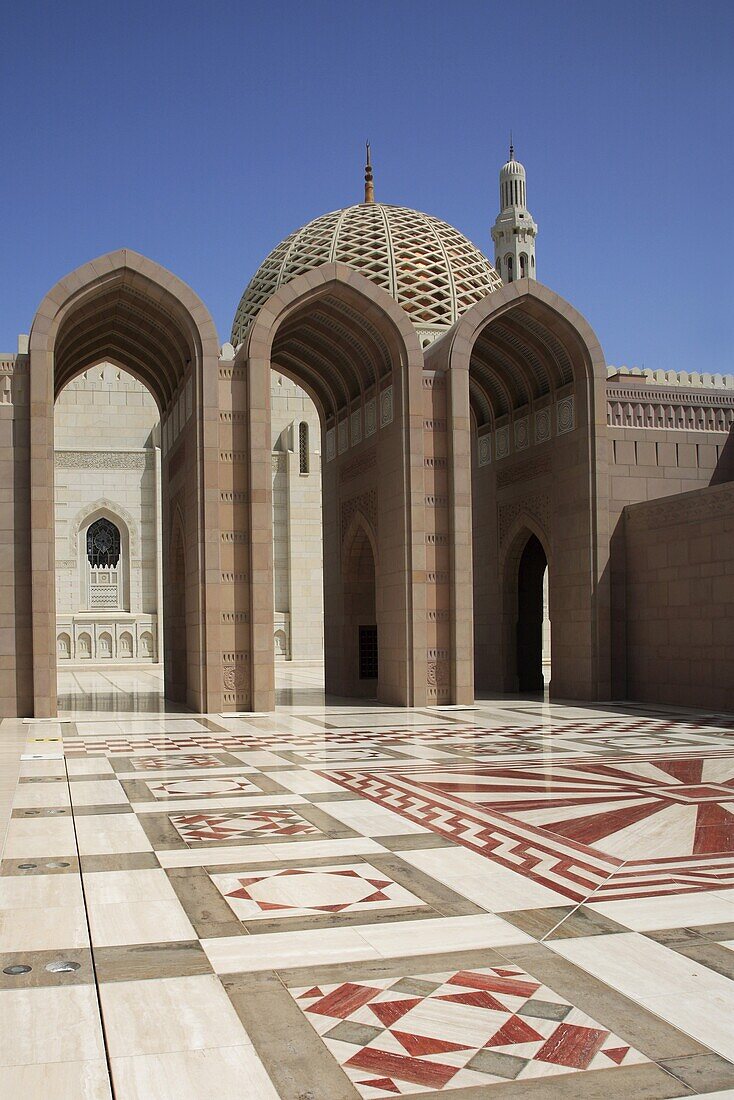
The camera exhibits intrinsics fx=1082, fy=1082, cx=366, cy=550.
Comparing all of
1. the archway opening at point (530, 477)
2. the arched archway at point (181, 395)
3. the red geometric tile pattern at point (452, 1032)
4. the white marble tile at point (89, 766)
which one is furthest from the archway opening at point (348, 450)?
the red geometric tile pattern at point (452, 1032)

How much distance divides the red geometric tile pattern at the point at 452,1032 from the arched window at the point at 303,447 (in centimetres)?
2731

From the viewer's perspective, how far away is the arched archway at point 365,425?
46.4 feet

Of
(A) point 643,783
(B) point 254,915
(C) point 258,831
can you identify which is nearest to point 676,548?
(A) point 643,783

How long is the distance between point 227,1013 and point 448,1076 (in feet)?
2.54

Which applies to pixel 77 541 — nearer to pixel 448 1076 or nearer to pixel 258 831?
pixel 258 831

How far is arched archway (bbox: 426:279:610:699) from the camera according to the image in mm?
14727

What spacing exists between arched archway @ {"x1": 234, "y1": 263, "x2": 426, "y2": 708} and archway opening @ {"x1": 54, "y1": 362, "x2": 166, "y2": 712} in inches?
544

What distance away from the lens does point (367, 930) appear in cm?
424

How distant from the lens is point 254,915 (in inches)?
175

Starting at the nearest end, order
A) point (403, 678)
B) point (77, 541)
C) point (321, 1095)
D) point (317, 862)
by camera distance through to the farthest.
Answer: point (321, 1095) < point (317, 862) < point (403, 678) < point (77, 541)

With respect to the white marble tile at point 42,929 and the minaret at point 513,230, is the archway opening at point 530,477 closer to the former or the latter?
the white marble tile at point 42,929

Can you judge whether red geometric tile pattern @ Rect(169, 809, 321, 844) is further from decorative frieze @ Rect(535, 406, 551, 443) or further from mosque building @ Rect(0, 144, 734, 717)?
decorative frieze @ Rect(535, 406, 551, 443)

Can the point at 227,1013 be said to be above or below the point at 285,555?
below

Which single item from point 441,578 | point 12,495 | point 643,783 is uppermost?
point 12,495
